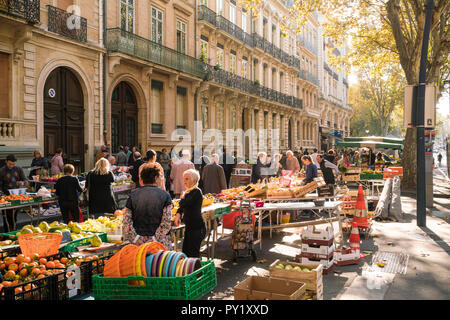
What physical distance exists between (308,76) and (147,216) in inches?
1792

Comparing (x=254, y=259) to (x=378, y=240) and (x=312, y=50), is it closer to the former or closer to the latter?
(x=378, y=240)

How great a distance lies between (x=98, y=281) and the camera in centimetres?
342

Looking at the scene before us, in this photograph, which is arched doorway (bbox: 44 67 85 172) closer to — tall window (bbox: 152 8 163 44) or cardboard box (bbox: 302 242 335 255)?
tall window (bbox: 152 8 163 44)

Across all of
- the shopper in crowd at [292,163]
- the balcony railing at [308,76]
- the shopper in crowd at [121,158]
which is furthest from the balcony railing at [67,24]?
the balcony railing at [308,76]

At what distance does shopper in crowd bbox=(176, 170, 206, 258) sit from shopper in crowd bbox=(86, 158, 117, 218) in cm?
305

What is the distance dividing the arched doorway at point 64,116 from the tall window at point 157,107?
5.05m

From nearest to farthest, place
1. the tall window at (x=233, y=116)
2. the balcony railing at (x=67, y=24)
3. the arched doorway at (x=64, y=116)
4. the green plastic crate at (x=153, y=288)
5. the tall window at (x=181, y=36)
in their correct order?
the green plastic crate at (x=153, y=288) < the balcony railing at (x=67, y=24) < the arched doorway at (x=64, y=116) < the tall window at (x=181, y=36) < the tall window at (x=233, y=116)

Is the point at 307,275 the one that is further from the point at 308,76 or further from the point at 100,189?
the point at 308,76

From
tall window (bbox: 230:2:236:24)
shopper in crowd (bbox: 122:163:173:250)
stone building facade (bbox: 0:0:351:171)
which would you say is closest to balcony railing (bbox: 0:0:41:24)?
stone building facade (bbox: 0:0:351:171)

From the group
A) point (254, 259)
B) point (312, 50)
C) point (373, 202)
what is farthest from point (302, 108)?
point (254, 259)

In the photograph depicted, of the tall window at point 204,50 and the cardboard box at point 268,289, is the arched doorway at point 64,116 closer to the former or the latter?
the tall window at point 204,50

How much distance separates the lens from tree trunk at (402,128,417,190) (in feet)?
59.7

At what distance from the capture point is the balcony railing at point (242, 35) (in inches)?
1010

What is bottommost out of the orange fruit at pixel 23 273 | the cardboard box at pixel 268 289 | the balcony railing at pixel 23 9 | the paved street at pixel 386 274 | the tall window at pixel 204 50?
the paved street at pixel 386 274
